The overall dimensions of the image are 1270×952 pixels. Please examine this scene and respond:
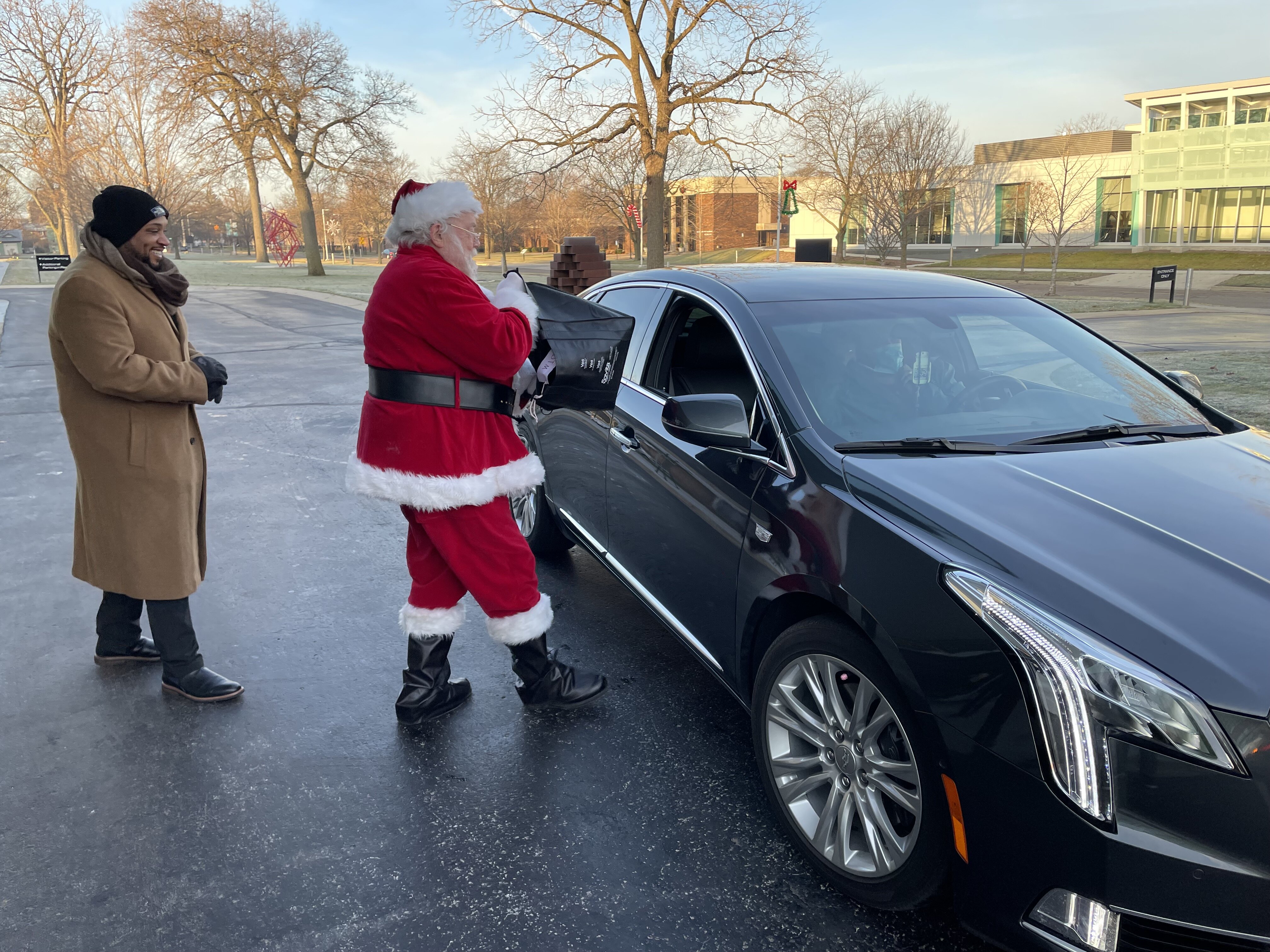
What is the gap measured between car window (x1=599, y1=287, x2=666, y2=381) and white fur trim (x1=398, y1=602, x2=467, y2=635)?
4.17ft

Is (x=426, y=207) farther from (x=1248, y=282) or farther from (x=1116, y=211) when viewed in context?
(x=1116, y=211)

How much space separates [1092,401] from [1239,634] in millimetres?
1505

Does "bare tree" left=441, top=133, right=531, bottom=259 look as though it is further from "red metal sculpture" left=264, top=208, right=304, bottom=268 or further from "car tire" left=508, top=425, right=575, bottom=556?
"red metal sculpture" left=264, top=208, right=304, bottom=268

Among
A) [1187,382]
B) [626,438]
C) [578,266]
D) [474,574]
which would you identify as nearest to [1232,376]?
[1187,382]

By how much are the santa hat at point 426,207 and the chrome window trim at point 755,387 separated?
963 mm

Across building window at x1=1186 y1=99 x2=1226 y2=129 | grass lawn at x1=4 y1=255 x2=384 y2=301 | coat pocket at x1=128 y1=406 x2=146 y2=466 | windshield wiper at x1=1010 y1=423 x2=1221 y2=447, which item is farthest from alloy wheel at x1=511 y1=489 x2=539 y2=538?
building window at x1=1186 y1=99 x2=1226 y2=129

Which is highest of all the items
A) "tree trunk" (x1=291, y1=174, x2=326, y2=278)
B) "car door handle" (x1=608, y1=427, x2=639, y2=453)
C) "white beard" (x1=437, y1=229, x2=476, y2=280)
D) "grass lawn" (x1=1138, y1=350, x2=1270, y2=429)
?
"tree trunk" (x1=291, y1=174, x2=326, y2=278)

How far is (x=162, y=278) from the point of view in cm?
342

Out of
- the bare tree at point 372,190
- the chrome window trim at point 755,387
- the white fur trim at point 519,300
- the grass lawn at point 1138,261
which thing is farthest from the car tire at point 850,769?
the grass lawn at point 1138,261

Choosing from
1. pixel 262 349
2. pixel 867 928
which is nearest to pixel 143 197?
pixel 867 928

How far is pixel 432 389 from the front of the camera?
306cm

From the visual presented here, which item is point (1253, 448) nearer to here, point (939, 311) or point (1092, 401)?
point (1092, 401)

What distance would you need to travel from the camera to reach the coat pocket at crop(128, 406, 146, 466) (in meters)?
3.40

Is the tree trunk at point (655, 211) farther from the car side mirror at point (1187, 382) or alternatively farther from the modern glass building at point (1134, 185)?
the car side mirror at point (1187, 382)
